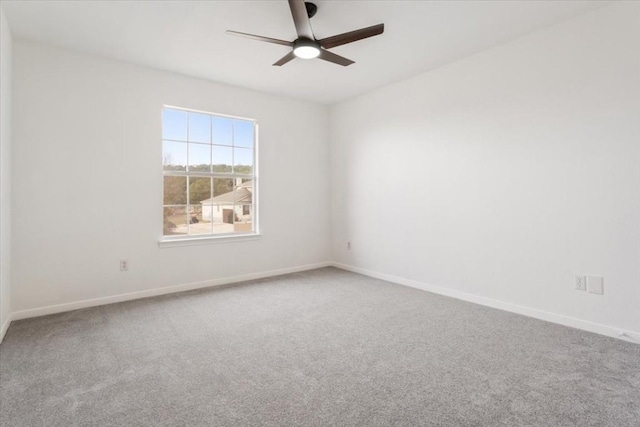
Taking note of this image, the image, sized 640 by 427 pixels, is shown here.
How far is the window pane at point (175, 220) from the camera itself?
4.00m

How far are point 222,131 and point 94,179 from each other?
1.63 meters

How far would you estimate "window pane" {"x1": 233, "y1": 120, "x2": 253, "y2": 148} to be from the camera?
4.56m

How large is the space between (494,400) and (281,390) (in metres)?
1.19

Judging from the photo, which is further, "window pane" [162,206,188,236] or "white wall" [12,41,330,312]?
"window pane" [162,206,188,236]

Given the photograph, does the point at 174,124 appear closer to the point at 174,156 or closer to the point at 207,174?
the point at 174,156

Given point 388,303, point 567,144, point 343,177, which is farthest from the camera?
point 343,177

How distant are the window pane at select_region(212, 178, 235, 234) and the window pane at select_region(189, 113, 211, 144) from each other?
0.56 metres

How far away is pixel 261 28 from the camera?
2932 mm

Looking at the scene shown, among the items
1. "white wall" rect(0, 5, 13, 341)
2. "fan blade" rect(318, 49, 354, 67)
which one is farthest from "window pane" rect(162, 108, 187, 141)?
"fan blade" rect(318, 49, 354, 67)

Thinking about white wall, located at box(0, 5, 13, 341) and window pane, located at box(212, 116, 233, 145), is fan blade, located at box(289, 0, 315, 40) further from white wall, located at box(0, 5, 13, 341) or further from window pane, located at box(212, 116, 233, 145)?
white wall, located at box(0, 5, 13, 341)

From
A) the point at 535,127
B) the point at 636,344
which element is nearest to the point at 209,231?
the point at 535,127

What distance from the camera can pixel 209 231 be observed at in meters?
4.35

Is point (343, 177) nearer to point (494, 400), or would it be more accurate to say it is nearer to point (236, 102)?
point (236, 102)

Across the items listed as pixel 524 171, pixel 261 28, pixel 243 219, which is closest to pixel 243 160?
pixel 243 219
